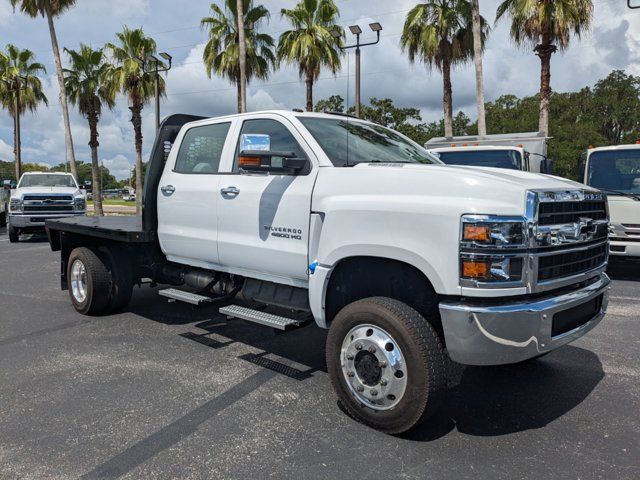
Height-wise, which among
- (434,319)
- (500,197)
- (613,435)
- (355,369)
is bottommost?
(613,435)

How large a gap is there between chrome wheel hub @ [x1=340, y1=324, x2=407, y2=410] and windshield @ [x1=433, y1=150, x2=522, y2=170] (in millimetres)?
7236

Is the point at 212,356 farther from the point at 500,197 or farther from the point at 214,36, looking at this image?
the point at 214,36

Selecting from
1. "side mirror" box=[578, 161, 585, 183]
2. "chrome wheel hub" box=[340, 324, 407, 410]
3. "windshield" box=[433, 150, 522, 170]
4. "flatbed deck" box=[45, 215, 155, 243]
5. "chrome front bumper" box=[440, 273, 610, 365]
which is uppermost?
"windshield" box=[433, 150, 522, 170]

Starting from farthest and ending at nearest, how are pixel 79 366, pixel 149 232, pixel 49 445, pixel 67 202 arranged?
pixel 67 202 < pixel 149 232 < pixel 79 366 < pixel 49 445

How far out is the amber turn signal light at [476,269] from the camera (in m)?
2.80

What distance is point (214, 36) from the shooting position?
23.7 meters

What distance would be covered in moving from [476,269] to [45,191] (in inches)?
587

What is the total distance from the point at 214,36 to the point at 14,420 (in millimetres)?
22944

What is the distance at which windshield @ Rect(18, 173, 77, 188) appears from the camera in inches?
617

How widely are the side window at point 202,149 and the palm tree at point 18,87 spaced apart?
111 feet

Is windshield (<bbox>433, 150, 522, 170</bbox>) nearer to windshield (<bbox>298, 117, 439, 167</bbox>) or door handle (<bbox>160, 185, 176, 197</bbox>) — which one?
windshield (<bbox>298, 117, 439, 167</bbox>)

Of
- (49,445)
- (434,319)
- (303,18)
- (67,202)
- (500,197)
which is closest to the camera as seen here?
(500,197)

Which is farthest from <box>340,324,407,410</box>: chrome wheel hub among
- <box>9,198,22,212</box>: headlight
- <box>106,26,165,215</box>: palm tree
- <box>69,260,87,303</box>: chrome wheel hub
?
<box>106,26,165,215</box>: palm tree

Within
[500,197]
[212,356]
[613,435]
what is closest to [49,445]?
[212,356]
